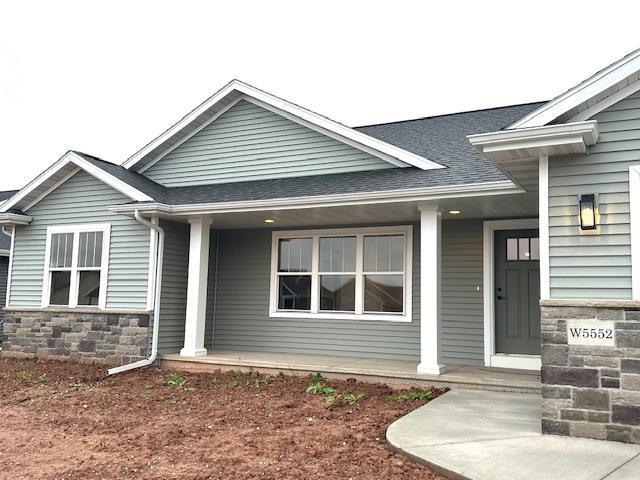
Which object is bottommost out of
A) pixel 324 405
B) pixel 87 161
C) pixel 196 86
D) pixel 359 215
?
pixel 324 405

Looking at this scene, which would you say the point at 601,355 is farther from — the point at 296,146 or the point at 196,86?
the point at 196,86

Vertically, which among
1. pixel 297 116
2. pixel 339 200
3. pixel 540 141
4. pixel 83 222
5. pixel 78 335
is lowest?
pixel 78 335

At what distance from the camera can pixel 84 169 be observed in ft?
31.7

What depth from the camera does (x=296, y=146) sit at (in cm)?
945

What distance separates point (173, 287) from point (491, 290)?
5306 mm

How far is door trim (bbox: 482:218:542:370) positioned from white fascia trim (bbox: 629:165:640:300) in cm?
329

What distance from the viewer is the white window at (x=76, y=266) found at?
9.51 metres

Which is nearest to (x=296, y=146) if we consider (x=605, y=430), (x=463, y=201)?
(x=463, y=201)

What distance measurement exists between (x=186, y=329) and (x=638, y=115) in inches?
279

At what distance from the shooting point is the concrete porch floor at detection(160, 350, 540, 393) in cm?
682

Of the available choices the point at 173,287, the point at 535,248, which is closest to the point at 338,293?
the point at 173,287

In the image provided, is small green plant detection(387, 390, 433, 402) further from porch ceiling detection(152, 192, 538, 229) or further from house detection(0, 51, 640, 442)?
porch ceiling detection(152, 192, 538, 229)

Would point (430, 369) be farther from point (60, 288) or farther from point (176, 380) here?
point (60, 288)

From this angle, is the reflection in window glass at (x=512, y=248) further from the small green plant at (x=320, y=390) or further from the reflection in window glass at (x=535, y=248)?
the small green plant at (x=320, y=390)
